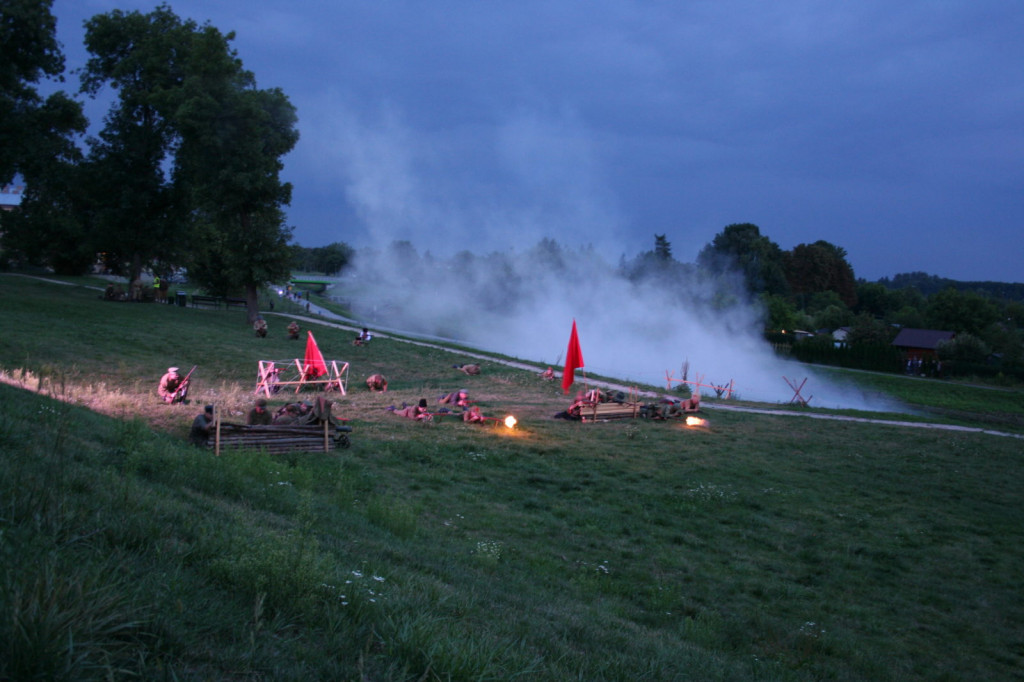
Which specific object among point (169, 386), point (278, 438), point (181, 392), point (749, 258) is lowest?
point (278, 438)

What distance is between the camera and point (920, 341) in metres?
61.3

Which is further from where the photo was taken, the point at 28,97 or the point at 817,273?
the point at 817,273

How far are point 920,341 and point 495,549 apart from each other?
66412 millimetres

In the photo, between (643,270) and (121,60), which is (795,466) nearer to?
(121,60)

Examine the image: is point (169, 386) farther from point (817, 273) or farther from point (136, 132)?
point (817, 273)

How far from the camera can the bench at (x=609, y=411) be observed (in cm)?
1983

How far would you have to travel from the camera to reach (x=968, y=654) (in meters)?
7.23

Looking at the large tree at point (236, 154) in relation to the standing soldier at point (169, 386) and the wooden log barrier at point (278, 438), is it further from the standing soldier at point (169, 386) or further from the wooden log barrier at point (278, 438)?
the wooden log barrier at point (278, 438)

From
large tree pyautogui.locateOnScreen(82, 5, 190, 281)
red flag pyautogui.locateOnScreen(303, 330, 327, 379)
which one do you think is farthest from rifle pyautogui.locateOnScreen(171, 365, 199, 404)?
large tree pyautogui.locateOnScreen(82, 5, 190, 281)

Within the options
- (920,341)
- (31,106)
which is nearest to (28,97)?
(31,106)

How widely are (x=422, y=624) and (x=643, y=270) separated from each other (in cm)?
7704

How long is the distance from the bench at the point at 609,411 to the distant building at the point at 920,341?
4720cm

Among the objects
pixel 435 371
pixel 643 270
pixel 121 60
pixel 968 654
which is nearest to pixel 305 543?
pixel 968 654

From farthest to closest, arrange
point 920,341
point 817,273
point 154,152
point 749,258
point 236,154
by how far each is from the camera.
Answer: point 817,273 < point 749,258 < point 920,341 < point 154,152 < point 236,154
